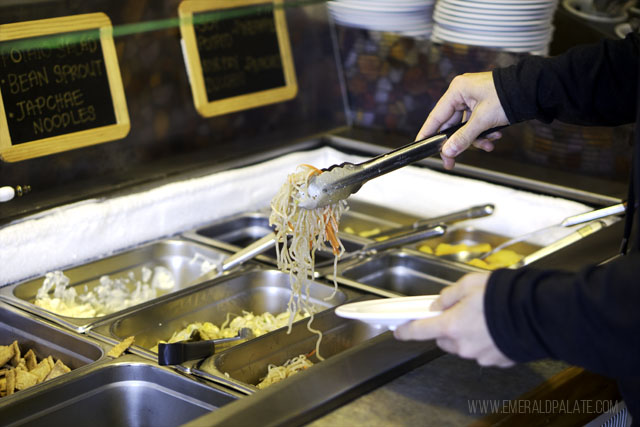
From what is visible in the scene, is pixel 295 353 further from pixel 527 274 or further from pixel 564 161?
pixel 564 161

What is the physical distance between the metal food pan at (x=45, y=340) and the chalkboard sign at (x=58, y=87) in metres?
0.35

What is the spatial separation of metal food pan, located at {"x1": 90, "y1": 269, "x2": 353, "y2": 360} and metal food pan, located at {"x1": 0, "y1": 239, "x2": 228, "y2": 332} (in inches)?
2.3

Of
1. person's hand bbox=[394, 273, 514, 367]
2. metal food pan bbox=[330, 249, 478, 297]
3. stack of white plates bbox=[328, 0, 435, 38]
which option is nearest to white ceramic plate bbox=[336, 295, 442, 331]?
person's hand bbox=[394, 273, 514, 367]

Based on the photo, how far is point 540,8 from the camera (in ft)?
6.61

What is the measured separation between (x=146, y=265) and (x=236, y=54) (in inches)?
25.1

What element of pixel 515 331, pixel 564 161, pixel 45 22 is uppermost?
pixel 45 22

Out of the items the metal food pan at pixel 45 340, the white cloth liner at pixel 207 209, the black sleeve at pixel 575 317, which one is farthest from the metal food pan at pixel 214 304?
the black sleeve at pixel 575 317

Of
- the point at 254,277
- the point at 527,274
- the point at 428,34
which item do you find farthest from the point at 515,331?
the point at 428,34

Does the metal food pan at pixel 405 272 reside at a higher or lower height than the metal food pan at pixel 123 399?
lower

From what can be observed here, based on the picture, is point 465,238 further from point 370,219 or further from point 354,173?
point 354,173

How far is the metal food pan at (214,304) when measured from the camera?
157 cm

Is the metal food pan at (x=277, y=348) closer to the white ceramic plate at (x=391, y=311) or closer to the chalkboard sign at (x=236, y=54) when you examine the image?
the white ceramic plate at (x=391, y=311)

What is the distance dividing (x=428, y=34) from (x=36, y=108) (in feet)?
3.67

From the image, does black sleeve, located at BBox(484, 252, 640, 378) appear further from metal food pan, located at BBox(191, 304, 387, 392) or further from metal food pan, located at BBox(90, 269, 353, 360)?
metal food pan, located at BBox(90, 269, 353, 360)
